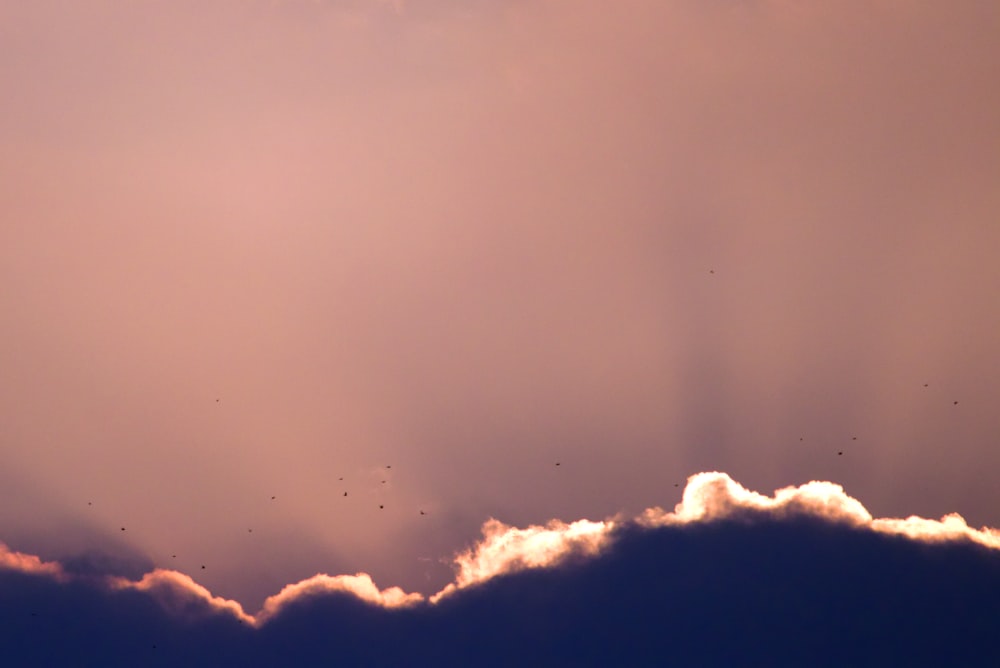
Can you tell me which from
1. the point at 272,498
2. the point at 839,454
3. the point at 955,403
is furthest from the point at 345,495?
the point at 955,403

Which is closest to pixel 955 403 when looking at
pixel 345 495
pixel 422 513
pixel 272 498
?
pixel 422 513

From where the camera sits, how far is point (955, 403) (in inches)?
2854

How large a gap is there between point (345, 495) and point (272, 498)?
9347 mm

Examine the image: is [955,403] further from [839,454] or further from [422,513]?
[422,513]

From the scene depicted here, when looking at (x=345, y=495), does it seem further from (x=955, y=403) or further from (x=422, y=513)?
(x=955, y=403)

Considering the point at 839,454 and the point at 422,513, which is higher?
the point at 839,454

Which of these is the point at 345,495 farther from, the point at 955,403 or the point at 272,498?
the point at 955,403

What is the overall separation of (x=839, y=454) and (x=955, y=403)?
14.3 metres

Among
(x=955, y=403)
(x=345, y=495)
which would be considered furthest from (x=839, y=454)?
(x=345, y=495)

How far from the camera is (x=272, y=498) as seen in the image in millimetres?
76500

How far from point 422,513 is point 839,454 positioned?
53289mm

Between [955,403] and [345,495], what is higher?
[955,403]

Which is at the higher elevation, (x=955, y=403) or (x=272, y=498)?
(x=955, y=403)

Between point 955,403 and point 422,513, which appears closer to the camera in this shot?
point 955,403
